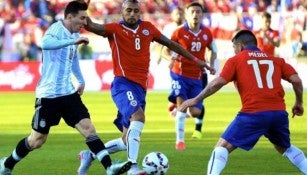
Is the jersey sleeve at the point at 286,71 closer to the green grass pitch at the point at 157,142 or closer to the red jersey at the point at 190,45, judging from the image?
the green grass pitch at the point at 157,142

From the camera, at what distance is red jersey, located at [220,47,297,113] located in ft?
35.3

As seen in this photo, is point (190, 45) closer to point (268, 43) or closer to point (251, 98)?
point (268, 43)

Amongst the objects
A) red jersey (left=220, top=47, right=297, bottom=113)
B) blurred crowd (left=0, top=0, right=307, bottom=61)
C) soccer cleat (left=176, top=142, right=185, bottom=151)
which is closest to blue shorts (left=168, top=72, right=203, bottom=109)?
soccer cleat (left=176, top=142, right=185, bottom=151)

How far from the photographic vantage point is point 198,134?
18484 mm

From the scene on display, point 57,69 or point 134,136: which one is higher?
point 57,69

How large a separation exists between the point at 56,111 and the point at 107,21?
24531 millimetres

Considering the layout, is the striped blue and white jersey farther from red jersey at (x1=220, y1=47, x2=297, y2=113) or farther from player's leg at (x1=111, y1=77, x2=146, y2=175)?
red jersey at (x1=220, y1=47, x2=297, y2=113)

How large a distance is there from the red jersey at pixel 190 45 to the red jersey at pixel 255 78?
20.5 feet

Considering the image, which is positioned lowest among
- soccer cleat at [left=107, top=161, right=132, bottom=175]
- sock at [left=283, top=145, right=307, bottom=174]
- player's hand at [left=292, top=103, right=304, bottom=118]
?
soccer cleat at [left=107, top=161, right=132, bottom=175]

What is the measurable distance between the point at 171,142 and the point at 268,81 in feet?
22.4

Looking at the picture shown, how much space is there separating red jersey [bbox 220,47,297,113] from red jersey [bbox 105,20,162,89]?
2.28 meters

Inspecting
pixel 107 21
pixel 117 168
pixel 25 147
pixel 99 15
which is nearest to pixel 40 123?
pixel 25 147

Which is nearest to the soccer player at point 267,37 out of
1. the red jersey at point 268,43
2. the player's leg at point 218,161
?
the red jersey at point 268,43

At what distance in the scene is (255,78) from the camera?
35.3 feet
